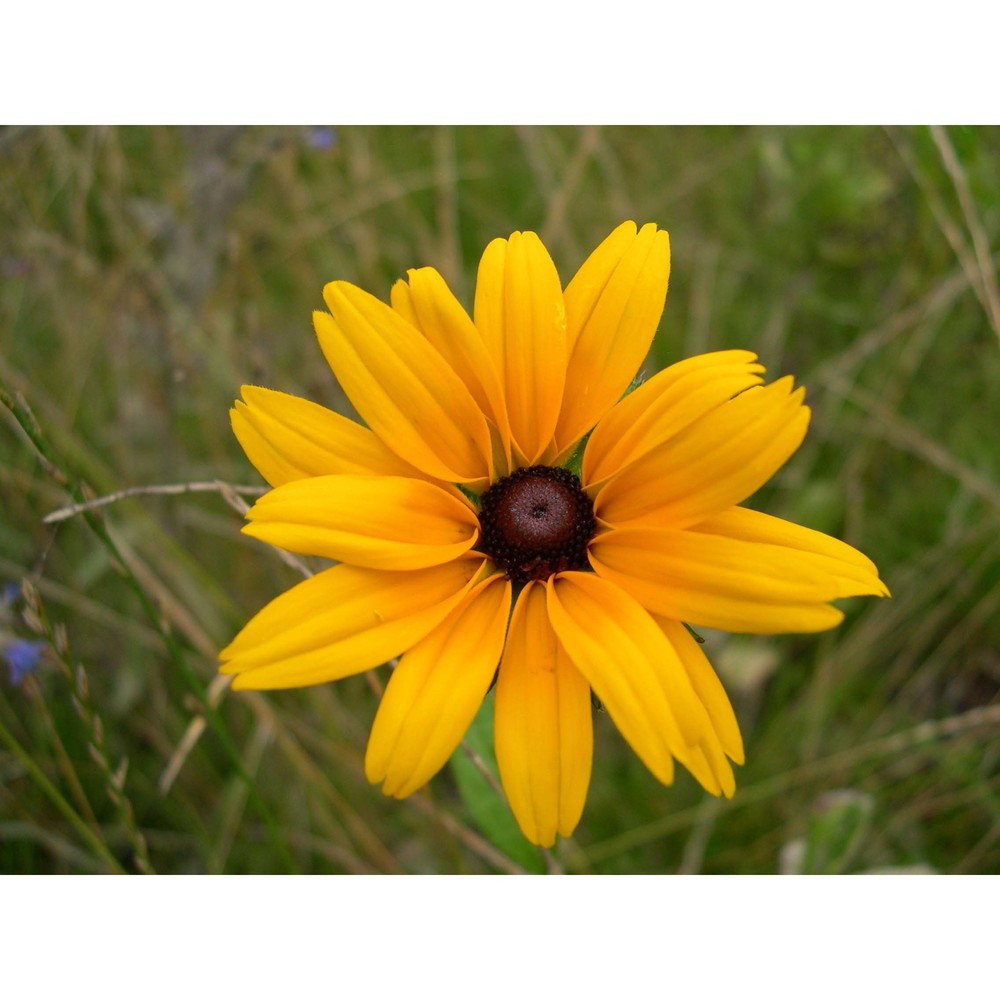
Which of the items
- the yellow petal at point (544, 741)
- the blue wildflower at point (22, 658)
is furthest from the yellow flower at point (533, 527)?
the blue wildflower at point (22, 658)

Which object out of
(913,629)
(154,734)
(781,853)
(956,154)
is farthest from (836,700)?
(154,734)

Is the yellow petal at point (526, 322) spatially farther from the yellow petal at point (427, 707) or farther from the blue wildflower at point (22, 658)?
the blue wildflower at point (22, 658)

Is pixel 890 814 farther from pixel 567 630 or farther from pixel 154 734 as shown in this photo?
pixel 154 734

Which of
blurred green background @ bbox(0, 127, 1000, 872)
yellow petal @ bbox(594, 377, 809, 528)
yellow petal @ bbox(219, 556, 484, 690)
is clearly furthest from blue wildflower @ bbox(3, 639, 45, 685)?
yellow petal @ bbox(594, 377, 809, 528)

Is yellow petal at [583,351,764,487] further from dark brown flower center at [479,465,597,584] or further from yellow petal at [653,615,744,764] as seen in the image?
yellow petal at [653,615,744,764]

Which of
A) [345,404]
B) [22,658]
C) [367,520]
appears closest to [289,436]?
[367,520]

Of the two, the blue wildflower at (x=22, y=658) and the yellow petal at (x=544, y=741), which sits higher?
the blue wildflower at (x=22, y=658)
